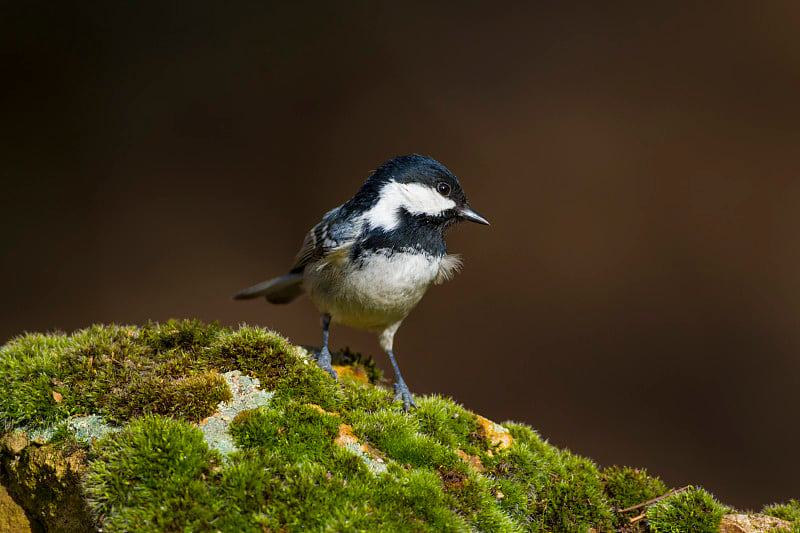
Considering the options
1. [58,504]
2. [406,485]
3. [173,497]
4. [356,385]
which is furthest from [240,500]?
[356,385]

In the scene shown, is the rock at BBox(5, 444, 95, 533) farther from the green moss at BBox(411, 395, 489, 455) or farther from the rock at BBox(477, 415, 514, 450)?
the rock at BBox(477, 415, 514, 450)

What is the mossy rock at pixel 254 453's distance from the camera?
2.24 meters

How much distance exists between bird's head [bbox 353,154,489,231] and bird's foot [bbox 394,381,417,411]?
0.90 meters

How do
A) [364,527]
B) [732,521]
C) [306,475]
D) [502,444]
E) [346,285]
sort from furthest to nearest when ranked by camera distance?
1. [346,285]
2. [502,444]
3. [732,521]
4. [306,475]
5. [364,527]

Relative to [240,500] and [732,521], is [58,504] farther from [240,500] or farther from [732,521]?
[732,521]

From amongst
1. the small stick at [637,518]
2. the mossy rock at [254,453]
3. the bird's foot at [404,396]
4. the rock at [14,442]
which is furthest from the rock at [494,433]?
the rock at [14,442]

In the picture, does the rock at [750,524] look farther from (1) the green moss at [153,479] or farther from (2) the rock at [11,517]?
(2) the rock at [11,517]

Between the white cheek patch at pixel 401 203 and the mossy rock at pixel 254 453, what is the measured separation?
3.04ft

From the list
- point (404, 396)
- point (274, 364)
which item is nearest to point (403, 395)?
point (404, 396)

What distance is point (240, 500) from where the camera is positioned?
2219 mm

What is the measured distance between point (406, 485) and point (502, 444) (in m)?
0.81

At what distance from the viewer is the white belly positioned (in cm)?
359

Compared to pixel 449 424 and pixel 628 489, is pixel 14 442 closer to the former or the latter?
pixel 449 424

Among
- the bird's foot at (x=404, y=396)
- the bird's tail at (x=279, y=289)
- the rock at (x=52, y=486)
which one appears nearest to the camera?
the rock at (x=52, y=486)
